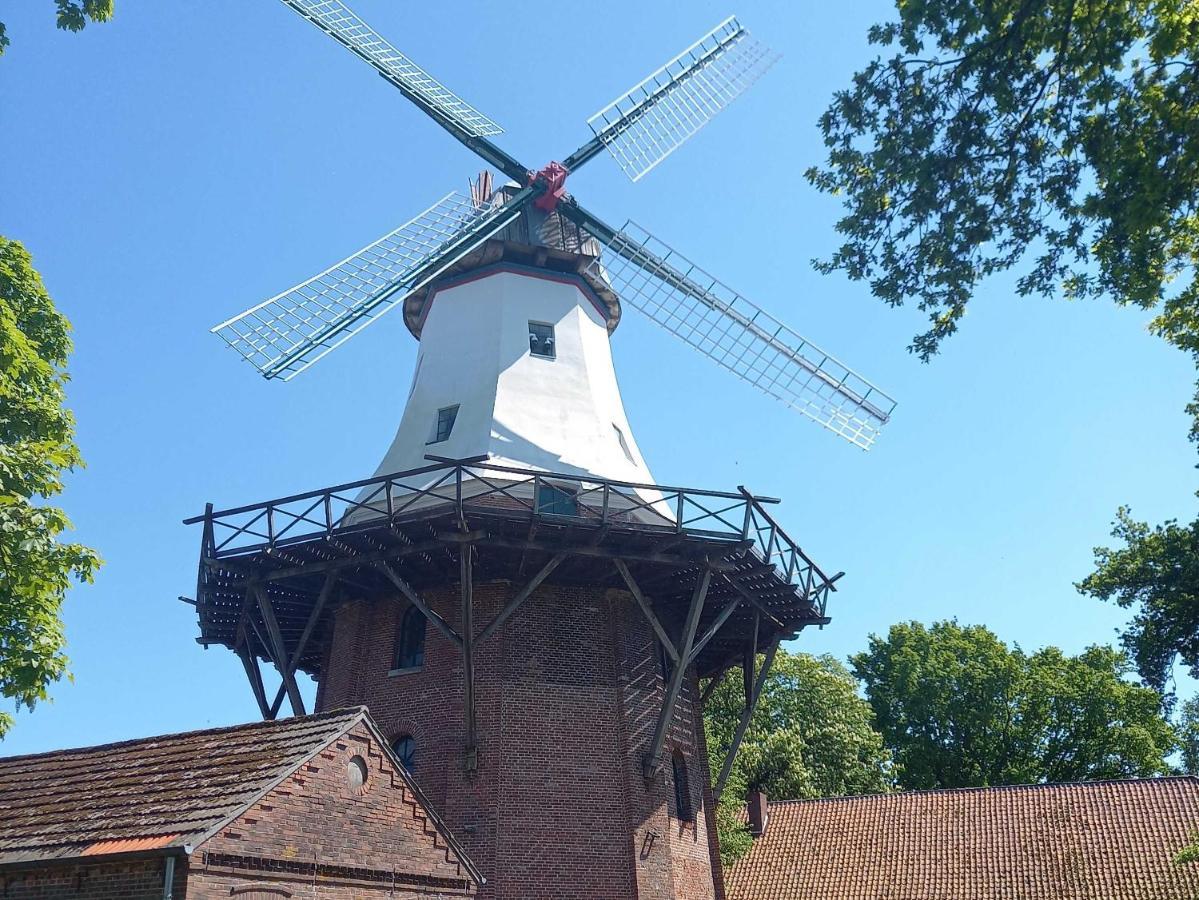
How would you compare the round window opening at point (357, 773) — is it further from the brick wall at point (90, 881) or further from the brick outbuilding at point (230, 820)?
the brick wall at point (90, 881)

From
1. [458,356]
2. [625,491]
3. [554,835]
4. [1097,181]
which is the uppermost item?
[458,356]

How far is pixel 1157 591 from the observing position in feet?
50.5

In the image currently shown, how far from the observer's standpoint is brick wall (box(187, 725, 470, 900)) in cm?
732

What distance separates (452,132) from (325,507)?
970 cm

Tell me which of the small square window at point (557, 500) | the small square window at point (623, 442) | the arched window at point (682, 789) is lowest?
the arched window at point (682, 789)

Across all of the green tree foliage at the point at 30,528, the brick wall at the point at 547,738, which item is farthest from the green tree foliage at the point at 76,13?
the brick wall at the point at 547,738

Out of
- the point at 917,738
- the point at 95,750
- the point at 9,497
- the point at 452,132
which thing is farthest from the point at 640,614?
the point at 917,738

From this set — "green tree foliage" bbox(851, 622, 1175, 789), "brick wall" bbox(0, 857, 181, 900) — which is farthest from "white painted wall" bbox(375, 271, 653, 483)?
"green tree foliage" bbox(851, 622, 1175, 789)

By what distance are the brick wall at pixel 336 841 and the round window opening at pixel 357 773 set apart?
0.03 m

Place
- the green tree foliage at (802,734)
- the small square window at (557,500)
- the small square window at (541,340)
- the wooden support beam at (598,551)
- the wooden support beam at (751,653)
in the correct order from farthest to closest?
the green tree foliage at (802,734) < the small square window at (541,340) < the wooden support beam at (751,653) < the small square window at (557,500) < the wooden support beam at (598,551)

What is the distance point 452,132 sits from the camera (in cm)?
2002

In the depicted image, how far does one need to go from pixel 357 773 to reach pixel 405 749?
5.28 meters

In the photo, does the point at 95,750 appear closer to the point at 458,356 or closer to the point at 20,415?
the point at 20,415

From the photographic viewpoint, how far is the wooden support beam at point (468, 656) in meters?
12.8
